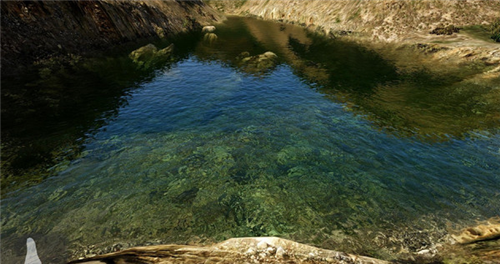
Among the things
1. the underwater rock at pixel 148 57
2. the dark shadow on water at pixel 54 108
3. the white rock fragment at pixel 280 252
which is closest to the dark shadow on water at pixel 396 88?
the underwater rock at pixel 148 57

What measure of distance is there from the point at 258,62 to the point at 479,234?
38686 mm

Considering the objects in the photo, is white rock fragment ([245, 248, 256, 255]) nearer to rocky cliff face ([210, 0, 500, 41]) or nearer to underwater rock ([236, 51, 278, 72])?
underwater rock ([236, 51, 278, 72])

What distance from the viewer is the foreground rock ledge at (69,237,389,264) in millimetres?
8383

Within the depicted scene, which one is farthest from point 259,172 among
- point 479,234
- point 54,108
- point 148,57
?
point 148,57

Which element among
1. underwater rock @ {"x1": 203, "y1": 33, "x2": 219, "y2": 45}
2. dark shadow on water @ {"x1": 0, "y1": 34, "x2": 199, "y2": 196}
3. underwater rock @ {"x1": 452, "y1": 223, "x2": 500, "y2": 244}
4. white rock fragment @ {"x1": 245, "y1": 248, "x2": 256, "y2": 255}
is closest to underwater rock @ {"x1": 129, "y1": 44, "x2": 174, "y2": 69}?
dark shadow on water @ {"x1": 0, "y1": 34, "x2": 199, "y2": 196}

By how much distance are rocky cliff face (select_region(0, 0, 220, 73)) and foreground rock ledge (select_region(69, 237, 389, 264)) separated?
3454 cm

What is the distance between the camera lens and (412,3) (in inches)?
2299

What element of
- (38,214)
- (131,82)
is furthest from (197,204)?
(131,82)

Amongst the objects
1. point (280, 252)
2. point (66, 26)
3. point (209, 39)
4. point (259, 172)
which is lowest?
point (259, 172)

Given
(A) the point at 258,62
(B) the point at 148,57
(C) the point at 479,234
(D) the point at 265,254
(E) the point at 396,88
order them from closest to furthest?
(D) the point at 265,254 → (C) the point at 479,234 → (E) the point at 396,88 → (B) the point at 148,57 → (A) the point at 258,62

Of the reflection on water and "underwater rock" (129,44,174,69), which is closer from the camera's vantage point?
the reflection on water

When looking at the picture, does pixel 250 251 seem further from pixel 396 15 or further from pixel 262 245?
pixel 396 15

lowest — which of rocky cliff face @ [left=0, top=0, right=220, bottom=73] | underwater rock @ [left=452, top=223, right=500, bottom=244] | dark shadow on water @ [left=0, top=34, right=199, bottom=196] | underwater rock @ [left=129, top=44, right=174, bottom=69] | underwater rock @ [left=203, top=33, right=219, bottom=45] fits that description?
underwater rock @ [left=452, top=223, right=500, bottom=244]

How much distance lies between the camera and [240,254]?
878 cm
